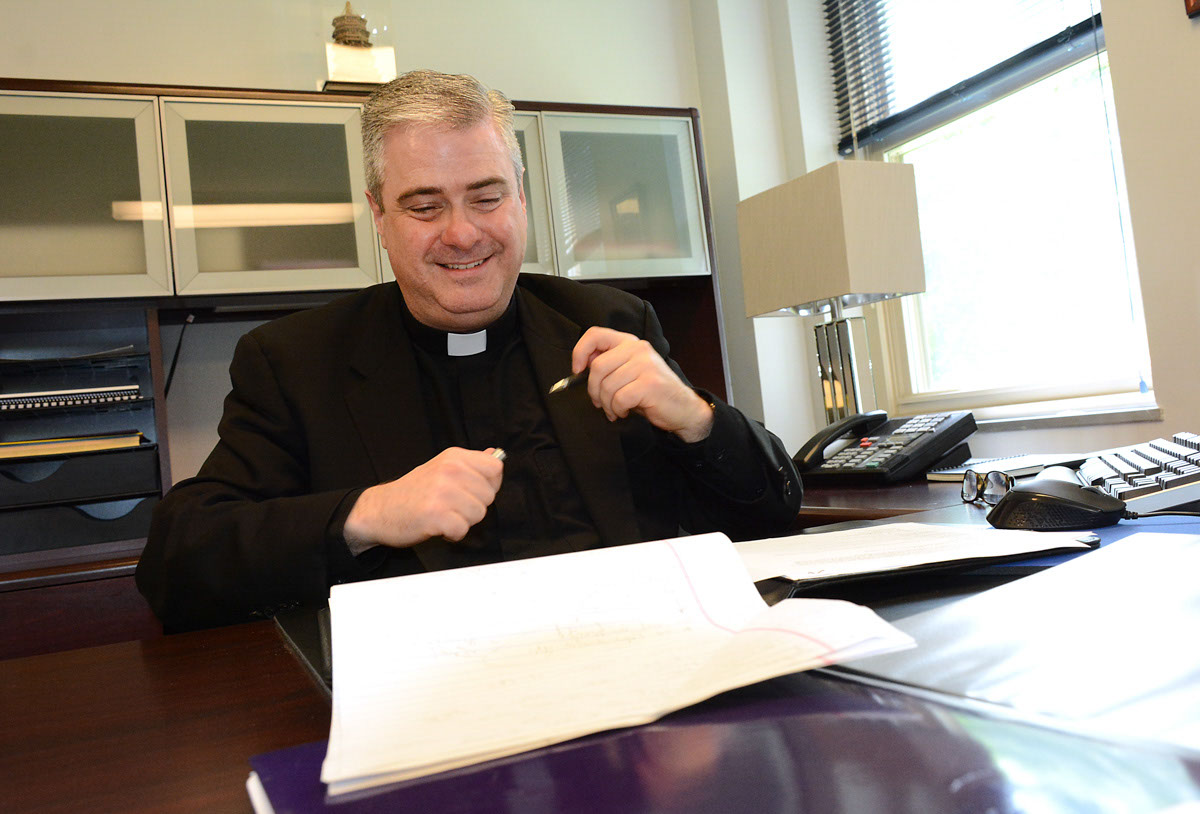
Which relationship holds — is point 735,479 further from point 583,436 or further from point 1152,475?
point 1152,475

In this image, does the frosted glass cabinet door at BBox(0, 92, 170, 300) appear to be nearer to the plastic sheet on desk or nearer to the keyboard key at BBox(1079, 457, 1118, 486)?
the keyboard key at BBox(1079, 457, 1118, 486)

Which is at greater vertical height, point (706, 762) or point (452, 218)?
point (452, 218)

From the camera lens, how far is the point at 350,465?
125 cm

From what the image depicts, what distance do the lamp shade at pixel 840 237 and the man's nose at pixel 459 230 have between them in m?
1.06

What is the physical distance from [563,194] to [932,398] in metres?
1.38

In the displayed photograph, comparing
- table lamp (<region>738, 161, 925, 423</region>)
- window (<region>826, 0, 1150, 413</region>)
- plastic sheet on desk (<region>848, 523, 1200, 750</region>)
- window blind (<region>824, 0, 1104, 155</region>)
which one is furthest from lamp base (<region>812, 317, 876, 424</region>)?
plastic sheet on desk (<region>848, 523, 1200, 750</region>)

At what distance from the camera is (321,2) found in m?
2.71

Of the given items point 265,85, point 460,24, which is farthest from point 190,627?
point 460,24

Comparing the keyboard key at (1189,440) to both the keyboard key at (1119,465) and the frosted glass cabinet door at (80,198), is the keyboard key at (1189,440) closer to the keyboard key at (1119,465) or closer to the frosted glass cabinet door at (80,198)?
the keyboard key at (1119,465)

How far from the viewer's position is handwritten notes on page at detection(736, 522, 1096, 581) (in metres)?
0.69

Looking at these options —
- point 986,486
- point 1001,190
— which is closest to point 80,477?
point 986,486

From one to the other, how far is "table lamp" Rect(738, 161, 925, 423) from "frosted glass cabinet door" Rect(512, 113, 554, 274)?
683mm

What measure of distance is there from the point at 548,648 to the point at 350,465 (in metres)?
0.77

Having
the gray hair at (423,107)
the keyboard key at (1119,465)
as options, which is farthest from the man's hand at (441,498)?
the keyboard key at (1119,465)
